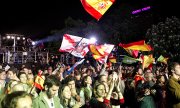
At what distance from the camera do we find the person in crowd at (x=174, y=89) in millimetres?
5898

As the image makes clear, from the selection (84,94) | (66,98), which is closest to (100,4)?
(84,94)

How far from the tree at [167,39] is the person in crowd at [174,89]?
81.0 feet

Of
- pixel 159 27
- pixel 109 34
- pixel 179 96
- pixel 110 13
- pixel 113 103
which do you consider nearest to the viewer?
pixel 179 96

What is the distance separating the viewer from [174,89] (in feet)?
19.4

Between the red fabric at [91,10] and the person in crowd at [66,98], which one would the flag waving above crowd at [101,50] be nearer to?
the red fabric at [91,10]

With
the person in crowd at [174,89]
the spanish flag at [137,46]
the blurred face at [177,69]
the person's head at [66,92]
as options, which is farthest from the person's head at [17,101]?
the spanish flag at [137,46]

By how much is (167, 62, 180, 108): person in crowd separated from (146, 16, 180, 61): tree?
24.7m

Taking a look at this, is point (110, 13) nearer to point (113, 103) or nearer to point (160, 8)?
point (160, 8)

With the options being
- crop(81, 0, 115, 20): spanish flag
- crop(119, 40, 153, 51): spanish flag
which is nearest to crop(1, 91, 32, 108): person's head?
crop(81, 0, 115, 20): spanish flag

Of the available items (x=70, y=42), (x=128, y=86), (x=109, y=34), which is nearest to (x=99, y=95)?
(x=128, y=86)

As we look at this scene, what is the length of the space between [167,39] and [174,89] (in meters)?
27.7

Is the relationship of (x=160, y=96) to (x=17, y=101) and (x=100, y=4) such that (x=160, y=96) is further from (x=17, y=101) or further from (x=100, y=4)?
(x=17, y=101)

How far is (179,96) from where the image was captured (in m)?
5.85

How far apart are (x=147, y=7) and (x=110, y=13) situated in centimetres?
1750
